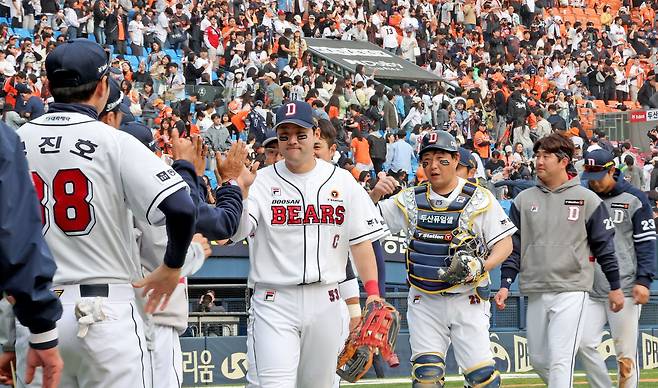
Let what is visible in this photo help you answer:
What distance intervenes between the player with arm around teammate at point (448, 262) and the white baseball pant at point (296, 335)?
4.33 ft

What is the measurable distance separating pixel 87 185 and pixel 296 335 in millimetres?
2765

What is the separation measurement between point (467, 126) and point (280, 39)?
5.14 meters

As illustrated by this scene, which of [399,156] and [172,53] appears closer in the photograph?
[399,156]

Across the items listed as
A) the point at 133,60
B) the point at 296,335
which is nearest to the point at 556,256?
the point at 296,335

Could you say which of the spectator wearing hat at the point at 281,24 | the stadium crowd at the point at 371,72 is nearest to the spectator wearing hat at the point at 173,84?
the stadium crowd at the point at 371,72

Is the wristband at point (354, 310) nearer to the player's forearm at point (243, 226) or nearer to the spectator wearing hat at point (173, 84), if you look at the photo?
the player's forearm at point (243, 226)

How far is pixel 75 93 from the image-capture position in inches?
211

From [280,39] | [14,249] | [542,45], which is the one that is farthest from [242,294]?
[542,45]

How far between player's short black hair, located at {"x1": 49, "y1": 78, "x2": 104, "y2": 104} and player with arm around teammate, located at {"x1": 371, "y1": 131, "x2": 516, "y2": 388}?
12.1 feet

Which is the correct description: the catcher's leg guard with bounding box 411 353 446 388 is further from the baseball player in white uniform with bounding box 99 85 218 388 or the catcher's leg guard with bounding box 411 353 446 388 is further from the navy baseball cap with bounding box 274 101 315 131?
the baseball player in white uniform with bounding box 99 85 218 388

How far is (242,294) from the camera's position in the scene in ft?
55.9

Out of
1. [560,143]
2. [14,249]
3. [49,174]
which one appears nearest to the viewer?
[14,249]

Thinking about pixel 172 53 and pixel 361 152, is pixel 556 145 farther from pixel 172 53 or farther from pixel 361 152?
pixel 172 53

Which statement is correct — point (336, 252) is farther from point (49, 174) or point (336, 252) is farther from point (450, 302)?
point (49, 174)
